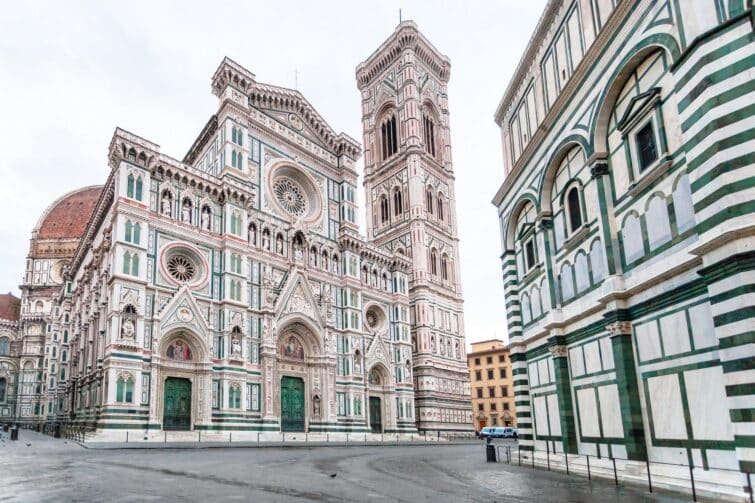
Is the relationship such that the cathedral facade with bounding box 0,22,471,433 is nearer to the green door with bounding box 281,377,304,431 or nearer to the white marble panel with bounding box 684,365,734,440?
the green door with bounding box 281,377,304,431

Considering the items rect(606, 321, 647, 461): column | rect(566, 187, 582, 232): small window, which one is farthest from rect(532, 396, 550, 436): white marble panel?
rect(566, 187, 582, 232): small window

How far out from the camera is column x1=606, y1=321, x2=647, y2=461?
13.8m

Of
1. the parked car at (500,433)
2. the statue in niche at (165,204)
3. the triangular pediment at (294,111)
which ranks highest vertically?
the triangular pediment at (294,111)

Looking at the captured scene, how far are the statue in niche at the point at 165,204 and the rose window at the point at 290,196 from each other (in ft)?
Result: 33.2

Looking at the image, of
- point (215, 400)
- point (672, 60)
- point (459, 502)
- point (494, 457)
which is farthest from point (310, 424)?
point (672, 60)

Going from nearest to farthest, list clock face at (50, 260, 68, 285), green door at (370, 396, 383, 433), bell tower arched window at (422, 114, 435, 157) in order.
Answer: green door at (370, 396, 383, 433) → bell tower arched window at (422, 114, 435, 157) → clock face at (50, 260, 68, 285)

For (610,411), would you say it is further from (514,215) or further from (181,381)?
(181,381)

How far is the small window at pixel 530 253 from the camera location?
71.3 ft

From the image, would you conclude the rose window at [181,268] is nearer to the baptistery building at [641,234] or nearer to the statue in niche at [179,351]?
the statue in niche at [179,351]

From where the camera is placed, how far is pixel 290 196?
47.9 m

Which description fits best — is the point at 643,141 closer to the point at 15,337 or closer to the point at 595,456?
the point at 595,456

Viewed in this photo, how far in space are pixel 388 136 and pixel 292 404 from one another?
123ft

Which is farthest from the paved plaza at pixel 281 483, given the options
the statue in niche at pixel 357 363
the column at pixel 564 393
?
the statue in niche at pixel 357 363

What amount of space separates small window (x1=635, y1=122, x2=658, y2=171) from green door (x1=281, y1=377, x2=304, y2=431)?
Answer: 108 feet
